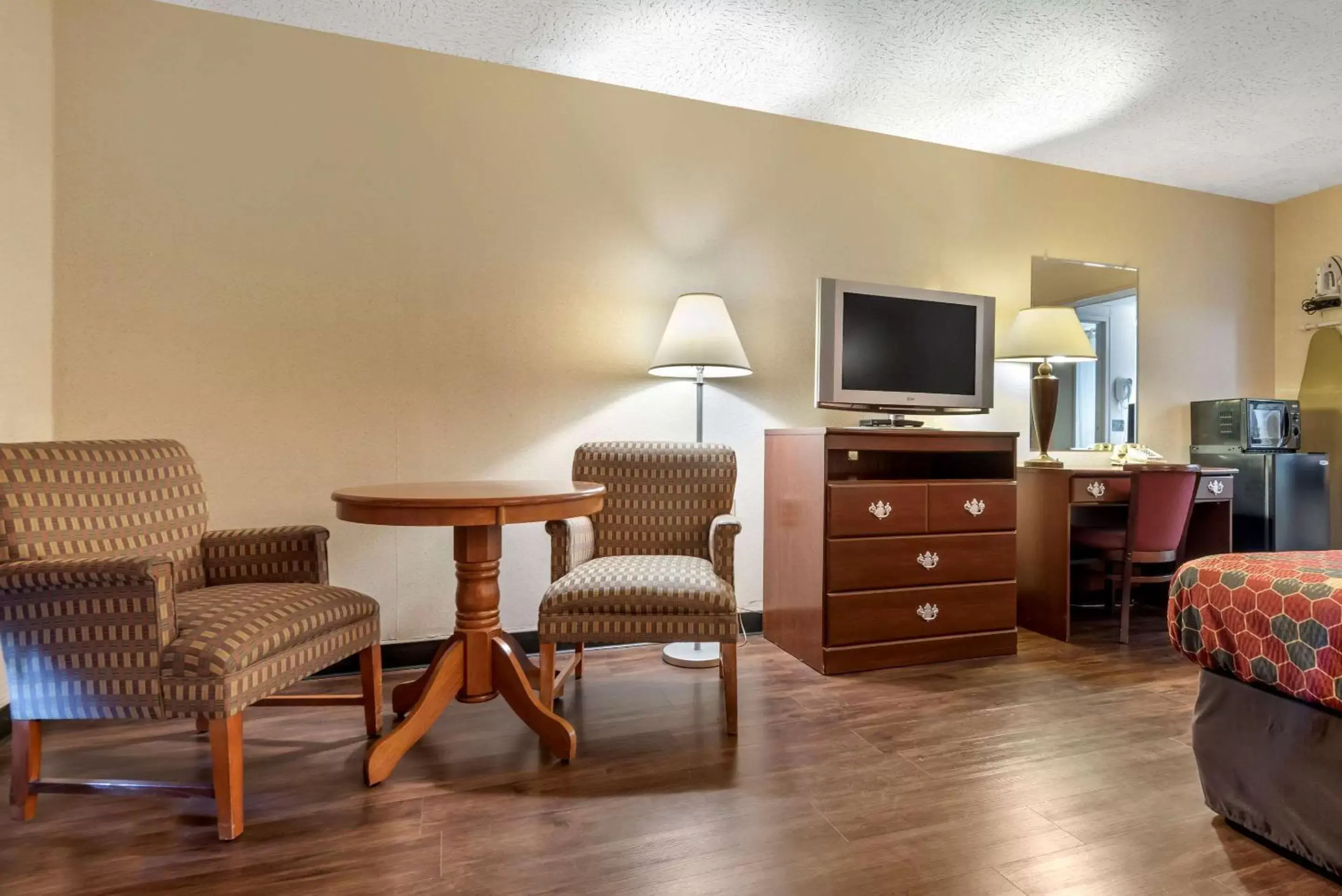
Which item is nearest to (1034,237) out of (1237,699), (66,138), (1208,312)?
(1208,312)

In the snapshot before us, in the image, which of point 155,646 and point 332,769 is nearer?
point 155,646

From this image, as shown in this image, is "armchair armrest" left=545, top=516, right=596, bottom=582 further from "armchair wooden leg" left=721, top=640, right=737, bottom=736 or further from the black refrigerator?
the black refrigerator

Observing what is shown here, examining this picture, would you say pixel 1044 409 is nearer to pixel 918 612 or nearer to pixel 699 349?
pixel 918 612

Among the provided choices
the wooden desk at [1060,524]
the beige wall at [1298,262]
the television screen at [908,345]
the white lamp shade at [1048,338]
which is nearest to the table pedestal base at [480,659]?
the television screen at [908,345]

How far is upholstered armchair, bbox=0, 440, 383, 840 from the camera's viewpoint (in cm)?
140

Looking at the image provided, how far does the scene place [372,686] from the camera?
1.92 metres

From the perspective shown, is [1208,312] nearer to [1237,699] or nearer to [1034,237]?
[1034,237]

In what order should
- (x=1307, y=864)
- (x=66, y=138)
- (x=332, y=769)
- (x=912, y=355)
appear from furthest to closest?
(x=912, y=355) < (x=66, y=138) < (x=332, y=769) < (x=1307, y=864)

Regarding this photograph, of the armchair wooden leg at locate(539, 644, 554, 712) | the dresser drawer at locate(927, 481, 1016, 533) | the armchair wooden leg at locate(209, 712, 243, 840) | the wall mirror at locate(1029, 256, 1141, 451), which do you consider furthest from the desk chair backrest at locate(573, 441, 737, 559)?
the wall mirror at locate(1029, 256, 1141, 451)

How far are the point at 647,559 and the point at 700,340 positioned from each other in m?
0.85

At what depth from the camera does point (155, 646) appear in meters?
1.41

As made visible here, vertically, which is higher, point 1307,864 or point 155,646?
point 155,646

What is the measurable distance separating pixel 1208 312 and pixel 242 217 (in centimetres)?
500

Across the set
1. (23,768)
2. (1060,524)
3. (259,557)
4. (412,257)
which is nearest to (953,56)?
(1060,524)
